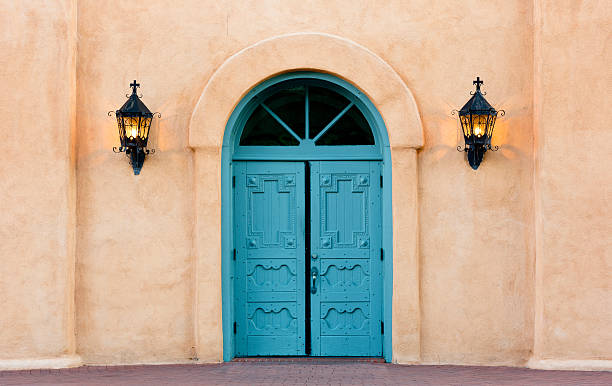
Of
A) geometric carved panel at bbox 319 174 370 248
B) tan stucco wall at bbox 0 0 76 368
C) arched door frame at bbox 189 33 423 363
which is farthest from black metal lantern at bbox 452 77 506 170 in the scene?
tan stucco wall at bbox 0 0 76 368

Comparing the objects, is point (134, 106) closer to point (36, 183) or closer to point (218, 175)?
point (218, 175)

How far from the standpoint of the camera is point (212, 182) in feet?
23.8

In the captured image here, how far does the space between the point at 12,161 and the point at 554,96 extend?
5.80 meters

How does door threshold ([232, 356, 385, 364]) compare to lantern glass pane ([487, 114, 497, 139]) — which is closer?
lantern glass pane ([487, 114, 497, 139])

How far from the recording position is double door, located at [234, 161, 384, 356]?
755cm

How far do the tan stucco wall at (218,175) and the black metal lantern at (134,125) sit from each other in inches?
8.0

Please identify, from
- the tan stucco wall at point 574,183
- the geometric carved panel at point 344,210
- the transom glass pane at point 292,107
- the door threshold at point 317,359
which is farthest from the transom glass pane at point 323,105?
the door threshold at point 317,359

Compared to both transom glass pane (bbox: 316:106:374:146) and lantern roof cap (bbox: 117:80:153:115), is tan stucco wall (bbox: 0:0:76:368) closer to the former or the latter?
lantern roof cap (bbox: 117:80:153:115)

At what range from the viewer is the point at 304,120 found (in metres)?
7.68

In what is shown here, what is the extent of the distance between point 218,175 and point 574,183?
12.4 feet

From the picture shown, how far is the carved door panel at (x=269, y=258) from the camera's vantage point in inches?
298

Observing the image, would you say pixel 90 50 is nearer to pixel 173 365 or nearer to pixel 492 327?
pixel 173 365

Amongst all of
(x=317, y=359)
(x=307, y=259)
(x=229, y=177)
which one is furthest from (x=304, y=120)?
(x=317, y=359)

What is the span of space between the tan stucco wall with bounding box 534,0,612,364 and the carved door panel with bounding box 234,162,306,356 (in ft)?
8.60
